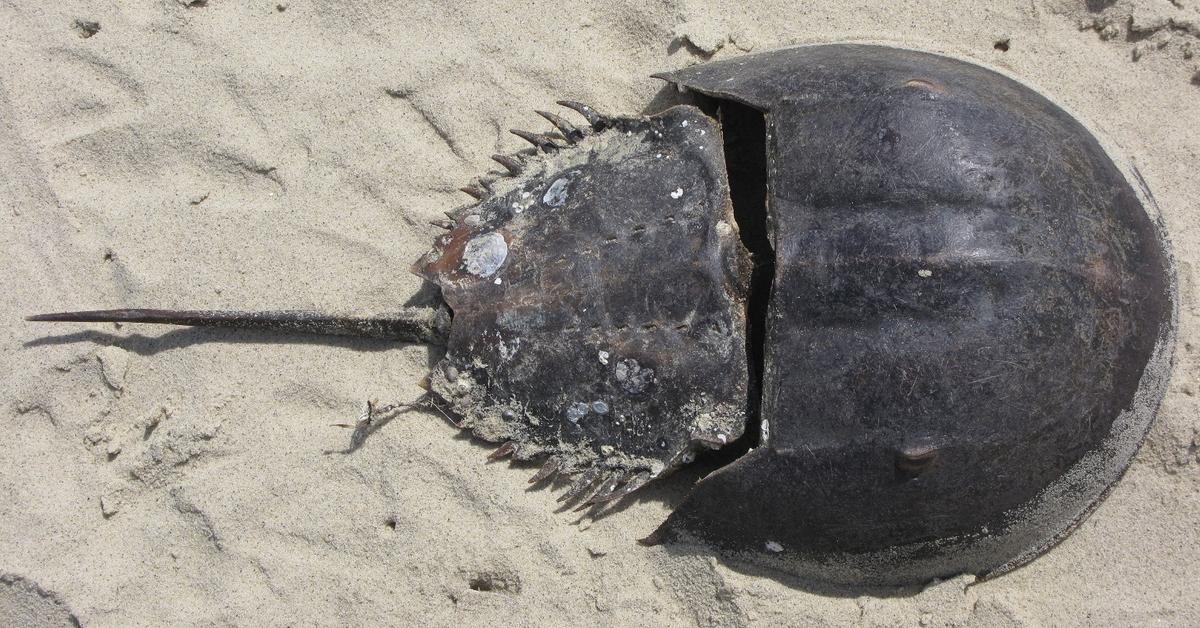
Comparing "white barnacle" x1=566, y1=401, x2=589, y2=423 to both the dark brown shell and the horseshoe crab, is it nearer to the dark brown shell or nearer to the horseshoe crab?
the horseshoe crab

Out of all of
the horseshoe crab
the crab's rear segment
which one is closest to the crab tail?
the horseshoe crab

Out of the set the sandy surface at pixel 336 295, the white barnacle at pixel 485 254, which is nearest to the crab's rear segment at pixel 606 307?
the white barnacle at pixel 485 254

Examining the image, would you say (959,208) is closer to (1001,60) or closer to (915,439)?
(915,439)

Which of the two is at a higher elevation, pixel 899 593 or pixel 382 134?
pixel 382 134

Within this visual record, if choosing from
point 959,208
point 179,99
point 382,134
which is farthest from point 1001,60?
point 179,99

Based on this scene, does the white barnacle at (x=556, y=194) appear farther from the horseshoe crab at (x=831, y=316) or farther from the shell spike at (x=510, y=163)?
the shell spike at (x=510, y=163)

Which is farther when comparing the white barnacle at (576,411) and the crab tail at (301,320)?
the crab tail at (301,320)

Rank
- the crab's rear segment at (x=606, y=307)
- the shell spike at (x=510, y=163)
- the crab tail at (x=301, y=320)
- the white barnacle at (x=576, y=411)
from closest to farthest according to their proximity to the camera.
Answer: the crab's rear segment at (x=606, y=307), the white barnacle at (x=576, y=411), the crab tail at (x=301, y=320), the shell spike at (x=510, y=163)
